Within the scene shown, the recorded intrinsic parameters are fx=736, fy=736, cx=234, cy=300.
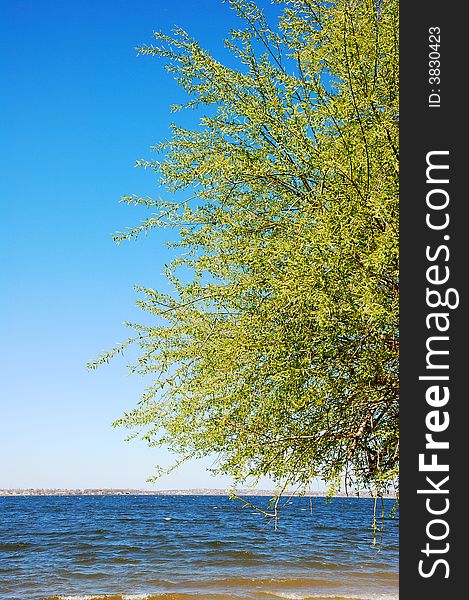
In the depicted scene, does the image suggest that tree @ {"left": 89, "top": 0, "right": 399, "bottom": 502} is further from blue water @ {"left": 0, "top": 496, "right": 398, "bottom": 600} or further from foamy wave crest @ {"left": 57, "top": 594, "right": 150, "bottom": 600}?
foamy wave crest @ {"left": 57, "top": 594, "right": 150, "bottom": 600}

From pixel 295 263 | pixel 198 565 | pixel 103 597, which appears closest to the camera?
pixel 295 263

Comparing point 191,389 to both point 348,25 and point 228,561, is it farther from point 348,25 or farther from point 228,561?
point 228,561

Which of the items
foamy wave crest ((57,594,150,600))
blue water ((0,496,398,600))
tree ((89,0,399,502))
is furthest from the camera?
blue water ((0,496,398,600))

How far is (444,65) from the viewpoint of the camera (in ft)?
18.3

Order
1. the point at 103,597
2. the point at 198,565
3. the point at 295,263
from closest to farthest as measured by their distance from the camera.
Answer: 1. the point at 295,263
2. the point at 103,597
3. the point at 198,565

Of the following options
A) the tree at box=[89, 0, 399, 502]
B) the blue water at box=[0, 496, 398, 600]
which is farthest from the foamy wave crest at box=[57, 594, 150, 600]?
the tree at box=[89, 0, 399, 502]

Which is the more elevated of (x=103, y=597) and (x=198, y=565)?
(x=198, y=565)

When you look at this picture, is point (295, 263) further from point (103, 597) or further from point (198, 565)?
point (198, 565)


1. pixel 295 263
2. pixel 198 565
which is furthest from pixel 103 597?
pixel 295 263

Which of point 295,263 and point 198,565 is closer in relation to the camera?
point 295,263

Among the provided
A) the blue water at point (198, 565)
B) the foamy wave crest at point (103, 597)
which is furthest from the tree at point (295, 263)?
the foamy wave crest at point (103, 597)

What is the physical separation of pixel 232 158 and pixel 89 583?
68.6ft

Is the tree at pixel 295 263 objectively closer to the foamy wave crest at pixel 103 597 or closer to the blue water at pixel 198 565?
the blue water at pixel 198 565

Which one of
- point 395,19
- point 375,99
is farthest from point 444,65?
point 395,19
